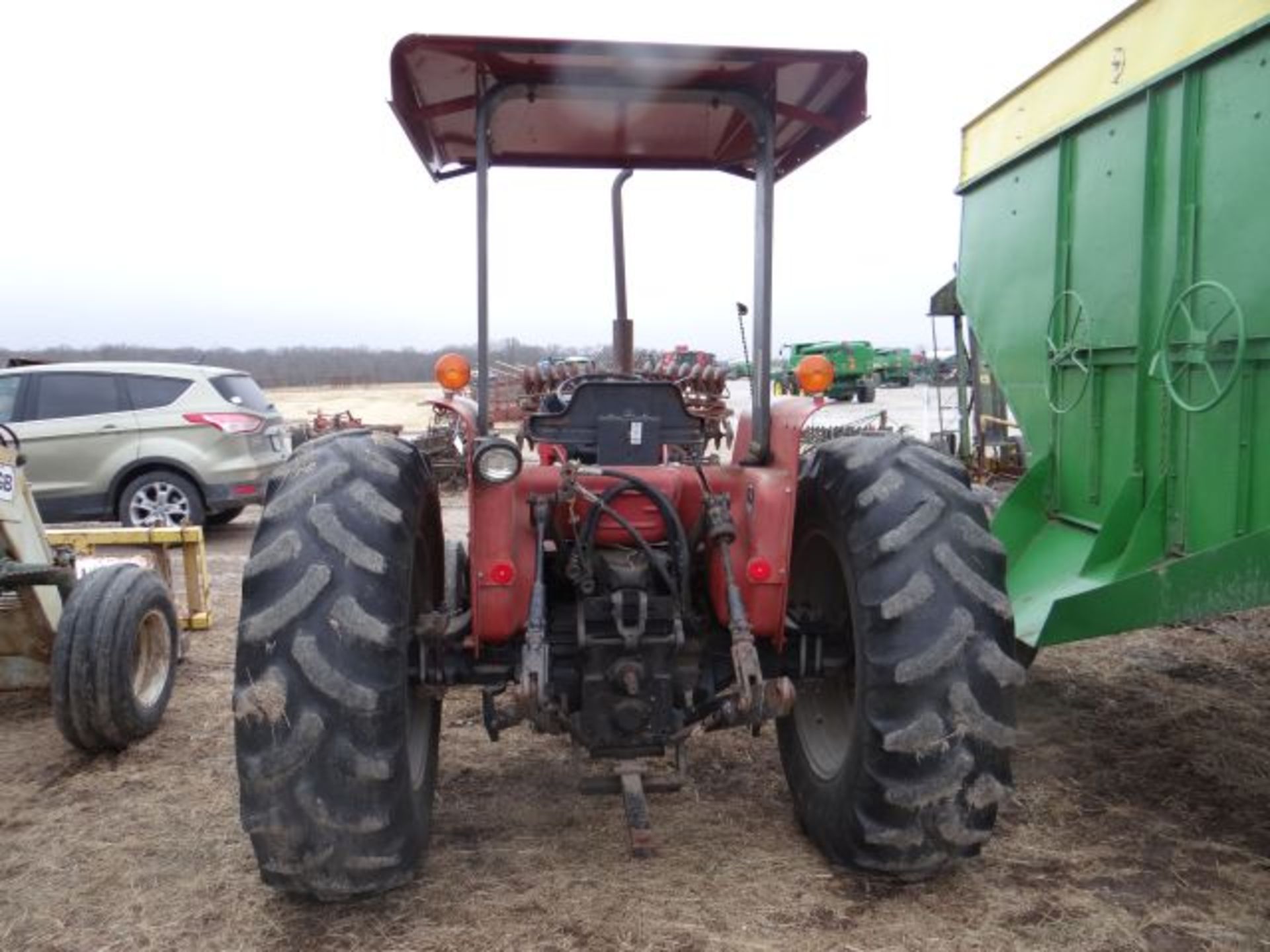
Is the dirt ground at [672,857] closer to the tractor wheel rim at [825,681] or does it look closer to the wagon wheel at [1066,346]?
the tractor wheel rim at [825,681]

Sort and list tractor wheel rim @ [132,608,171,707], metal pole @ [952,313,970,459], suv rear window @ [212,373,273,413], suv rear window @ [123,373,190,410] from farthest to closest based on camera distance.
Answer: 1. suv rear window @ [212,373,273,413]
2. suv rear window @ [123,373,190,410]
3. metal pole @ [952,313,970,459]
4. tractor wheel rim @ [132,608,171,707]

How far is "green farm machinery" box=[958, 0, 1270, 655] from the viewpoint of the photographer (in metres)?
3.51

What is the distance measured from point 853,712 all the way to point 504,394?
3.67 metres

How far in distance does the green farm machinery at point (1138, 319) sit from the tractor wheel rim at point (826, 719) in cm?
84

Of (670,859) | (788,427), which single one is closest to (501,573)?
(788,427)

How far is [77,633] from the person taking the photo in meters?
4.52

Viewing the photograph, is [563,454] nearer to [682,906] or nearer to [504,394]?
[682,906]

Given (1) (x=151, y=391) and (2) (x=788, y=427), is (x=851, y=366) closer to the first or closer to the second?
(1) (x=151, y=391)

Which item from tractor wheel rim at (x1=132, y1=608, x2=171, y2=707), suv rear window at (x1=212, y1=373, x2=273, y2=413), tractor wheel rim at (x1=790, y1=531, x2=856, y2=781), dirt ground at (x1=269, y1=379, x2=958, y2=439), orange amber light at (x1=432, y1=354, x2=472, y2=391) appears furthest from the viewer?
dirt ground at (x1=269, y1=379, x2=958, y2=439)

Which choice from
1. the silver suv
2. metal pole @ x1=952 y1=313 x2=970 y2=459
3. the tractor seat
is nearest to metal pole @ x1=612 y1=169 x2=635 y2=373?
the tractor seat

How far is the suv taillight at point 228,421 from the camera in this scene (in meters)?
10.6

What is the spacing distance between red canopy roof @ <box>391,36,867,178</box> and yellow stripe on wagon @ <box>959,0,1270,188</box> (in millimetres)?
1248

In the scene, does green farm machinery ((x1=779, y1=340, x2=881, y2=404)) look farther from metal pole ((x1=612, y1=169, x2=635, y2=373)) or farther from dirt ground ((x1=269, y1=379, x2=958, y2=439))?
metal pole ((x1=612, y1=169, x2=635, y2=373))

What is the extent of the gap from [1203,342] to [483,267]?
2.41 meters
